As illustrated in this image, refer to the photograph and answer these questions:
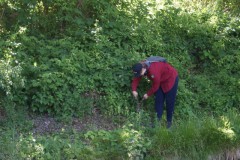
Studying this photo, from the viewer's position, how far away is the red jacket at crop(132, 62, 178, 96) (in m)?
7.94

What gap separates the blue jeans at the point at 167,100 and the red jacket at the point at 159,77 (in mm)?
81

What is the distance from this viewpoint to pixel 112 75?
28.2ft

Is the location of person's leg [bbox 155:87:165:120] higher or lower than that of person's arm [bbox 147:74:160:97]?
lower

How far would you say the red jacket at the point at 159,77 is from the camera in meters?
7.94

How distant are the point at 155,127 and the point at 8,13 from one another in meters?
3.89

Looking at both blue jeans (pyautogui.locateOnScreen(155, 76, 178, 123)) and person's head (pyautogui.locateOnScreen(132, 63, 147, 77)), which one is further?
blue jeans (pyautogui.locateOnScreen(155, 76, 178, 123))

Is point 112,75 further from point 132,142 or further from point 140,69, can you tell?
point 132,142

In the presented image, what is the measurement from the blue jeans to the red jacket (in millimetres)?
81

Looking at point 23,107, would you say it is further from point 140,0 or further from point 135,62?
point 140,0

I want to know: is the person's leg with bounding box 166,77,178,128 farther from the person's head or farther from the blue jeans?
the person's head

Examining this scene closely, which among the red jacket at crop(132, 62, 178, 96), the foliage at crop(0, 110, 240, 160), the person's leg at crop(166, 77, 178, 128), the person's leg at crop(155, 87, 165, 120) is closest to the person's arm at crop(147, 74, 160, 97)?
the red jacket at crop(132, 62, 178, 96)

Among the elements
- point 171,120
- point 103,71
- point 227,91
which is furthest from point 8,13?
point 227,91

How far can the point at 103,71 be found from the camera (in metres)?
8.58

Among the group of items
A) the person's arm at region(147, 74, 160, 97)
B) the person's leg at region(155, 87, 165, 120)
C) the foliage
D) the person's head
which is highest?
the person's head
